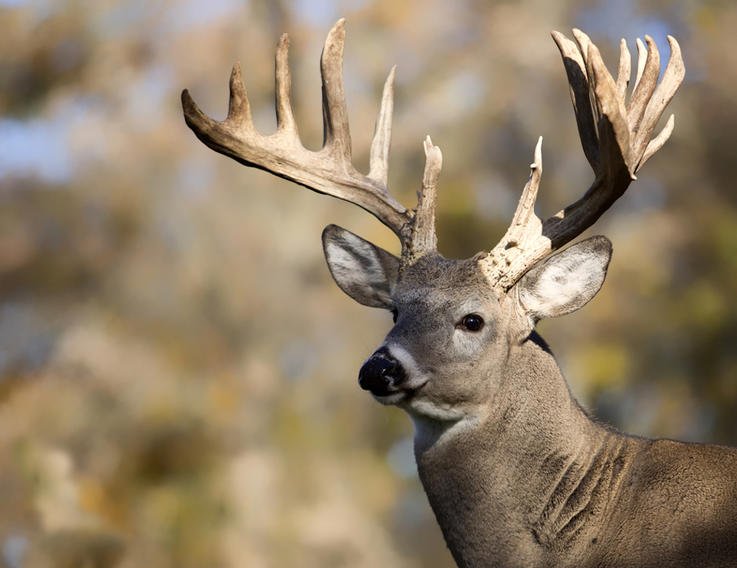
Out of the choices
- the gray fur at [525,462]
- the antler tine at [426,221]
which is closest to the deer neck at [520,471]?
the gray fur at [525,462]

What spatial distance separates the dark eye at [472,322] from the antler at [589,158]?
237mm

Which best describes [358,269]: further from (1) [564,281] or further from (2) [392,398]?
(2) [392,398]

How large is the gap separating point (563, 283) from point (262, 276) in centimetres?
2065

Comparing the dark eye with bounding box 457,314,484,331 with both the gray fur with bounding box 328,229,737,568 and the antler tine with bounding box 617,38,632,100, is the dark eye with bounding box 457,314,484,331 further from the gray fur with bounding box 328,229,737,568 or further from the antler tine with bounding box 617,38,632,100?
the antler tine with bounding box 617,38,632,100

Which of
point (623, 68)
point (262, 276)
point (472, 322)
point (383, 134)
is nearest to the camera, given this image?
point (472, 322)

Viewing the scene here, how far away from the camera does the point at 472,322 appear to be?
6680 mm

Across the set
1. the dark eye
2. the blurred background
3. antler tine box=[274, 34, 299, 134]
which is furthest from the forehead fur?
the blurred background

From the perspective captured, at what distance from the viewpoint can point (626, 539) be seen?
6.16 meters

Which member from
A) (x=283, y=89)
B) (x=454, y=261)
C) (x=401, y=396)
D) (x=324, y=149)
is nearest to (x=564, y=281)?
(x=454, y=261)

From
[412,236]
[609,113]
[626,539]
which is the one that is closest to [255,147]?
[412,236]

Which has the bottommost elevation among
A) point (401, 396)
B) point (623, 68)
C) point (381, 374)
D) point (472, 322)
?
point (401, 396)

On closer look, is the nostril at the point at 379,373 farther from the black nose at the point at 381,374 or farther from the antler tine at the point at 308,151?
the antler tine at the point at 308,151

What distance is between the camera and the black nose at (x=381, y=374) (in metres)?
6.18

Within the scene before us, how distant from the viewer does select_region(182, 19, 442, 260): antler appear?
290 inches
